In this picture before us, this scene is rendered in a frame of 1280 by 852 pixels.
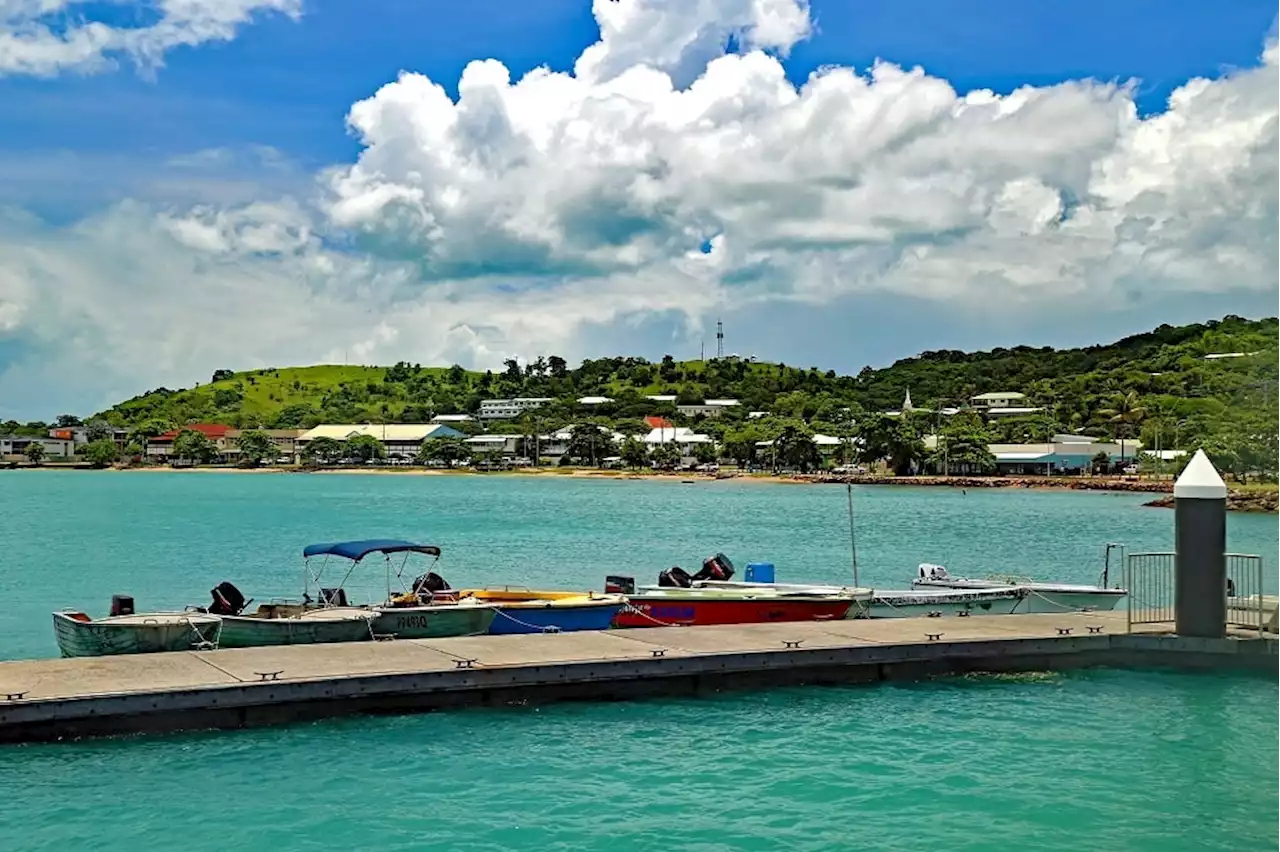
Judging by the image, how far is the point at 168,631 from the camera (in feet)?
73.5

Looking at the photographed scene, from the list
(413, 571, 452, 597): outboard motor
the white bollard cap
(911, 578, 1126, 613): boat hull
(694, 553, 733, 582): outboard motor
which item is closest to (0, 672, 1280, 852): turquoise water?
the white bollard cap

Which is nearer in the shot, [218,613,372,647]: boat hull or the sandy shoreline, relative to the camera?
[218,613,372,647]: boat hull

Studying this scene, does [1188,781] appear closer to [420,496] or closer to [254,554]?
[254,554]

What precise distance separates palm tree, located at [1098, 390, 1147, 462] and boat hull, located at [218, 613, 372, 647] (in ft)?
551

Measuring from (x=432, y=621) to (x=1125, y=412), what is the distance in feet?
579

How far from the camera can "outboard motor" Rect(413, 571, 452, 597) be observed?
26562mm

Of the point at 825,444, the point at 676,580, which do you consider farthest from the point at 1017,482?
the point at 676,580

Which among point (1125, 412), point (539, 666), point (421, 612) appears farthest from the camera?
point (1125, 412)

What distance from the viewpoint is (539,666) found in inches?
797

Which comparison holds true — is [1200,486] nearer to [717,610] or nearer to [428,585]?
[717,610]

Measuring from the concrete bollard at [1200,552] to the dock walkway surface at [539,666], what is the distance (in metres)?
0.44

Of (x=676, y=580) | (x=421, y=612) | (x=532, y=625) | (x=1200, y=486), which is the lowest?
(x=532, y=625)

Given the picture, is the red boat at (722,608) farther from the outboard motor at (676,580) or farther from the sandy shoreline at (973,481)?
the sandy shoreline at (973,481)

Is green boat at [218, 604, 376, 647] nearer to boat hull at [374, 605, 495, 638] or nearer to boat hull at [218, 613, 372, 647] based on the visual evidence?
boat hull at [218, 613, 372, 647]
